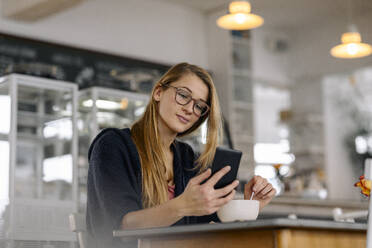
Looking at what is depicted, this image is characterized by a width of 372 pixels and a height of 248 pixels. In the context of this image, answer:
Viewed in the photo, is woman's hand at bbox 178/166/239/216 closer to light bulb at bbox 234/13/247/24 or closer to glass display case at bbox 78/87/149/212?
glass display case at bbox 78/87/149/212

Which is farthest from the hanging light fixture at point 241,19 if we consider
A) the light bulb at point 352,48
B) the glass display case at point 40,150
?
the glass display case at point 40,150

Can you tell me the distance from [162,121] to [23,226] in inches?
70.0

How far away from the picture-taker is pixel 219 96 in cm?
720

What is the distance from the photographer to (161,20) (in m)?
7.00

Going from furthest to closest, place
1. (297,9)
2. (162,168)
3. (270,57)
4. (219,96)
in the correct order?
(270,57) < (297,9) < (219,96) < (162,168)

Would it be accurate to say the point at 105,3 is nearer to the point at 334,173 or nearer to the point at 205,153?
the point at 334,173

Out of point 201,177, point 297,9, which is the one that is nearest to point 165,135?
point 201,177

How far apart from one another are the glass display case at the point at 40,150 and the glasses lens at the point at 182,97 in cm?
153

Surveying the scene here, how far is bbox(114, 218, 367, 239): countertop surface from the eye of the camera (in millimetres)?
1242

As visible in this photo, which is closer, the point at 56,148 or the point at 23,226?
the point at 23,226

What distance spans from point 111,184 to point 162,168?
27 centimetres

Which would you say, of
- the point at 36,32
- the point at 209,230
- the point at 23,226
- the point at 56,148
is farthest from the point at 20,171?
the point at 209,230

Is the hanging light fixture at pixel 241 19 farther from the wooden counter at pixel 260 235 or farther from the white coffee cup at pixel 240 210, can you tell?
the wooden counter at pixel 260 235

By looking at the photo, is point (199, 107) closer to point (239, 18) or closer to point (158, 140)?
point (158, 140)
